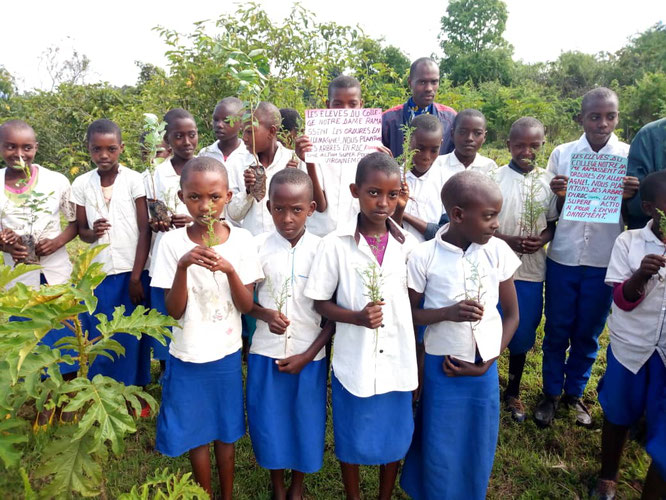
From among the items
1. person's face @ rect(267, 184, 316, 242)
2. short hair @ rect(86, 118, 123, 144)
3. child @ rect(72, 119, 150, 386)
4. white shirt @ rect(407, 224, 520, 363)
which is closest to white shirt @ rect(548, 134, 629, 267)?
white shirt @ rect(407, 224, 520, 363)

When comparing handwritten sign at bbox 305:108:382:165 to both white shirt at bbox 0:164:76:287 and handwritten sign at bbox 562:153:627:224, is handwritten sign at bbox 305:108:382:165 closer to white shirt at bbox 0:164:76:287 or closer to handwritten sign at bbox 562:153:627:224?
handwritten sign at bbox 562:153:627:224

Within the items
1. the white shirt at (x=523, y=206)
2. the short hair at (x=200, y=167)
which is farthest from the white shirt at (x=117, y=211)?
the white shirt at (x=523, y=206)

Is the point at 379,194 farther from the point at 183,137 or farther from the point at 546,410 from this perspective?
the point at 546,410

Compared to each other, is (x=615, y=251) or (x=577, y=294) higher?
(x=615, y=251)

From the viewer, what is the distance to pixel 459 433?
2500 mm

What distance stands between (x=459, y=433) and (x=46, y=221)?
3.05m

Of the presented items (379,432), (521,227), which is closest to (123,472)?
(379,432)

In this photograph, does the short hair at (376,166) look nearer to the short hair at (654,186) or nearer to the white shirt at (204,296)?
the white shirt at (204,296)

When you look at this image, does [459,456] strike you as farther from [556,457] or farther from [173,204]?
[173,204]

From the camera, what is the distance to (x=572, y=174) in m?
3.05

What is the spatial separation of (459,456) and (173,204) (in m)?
2.47

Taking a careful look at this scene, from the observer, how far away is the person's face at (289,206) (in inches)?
100

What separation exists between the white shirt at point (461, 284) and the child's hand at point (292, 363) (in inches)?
26.2

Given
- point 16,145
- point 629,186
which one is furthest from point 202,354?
point 629,186
